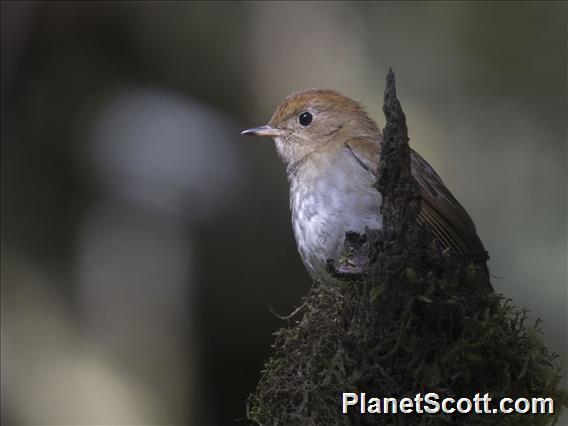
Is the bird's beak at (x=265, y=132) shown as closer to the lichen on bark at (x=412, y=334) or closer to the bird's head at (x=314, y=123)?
the bird's head at (x=314, y=123)

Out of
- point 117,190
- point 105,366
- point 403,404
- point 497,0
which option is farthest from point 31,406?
point 497,0

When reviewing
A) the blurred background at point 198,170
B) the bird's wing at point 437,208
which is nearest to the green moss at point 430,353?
the bird's wing at point 437,208

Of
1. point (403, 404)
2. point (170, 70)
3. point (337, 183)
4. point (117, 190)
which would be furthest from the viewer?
point (170, 70)

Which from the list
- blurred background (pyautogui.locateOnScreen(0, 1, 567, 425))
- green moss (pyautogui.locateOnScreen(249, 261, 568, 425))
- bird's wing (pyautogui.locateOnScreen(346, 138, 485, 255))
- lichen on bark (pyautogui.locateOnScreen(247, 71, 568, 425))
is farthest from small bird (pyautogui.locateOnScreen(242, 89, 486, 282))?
blurred background (pyautogui.locateOnScreen(0, 1, 567, 425))

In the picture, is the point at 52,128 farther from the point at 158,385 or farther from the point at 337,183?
the point at 337,183

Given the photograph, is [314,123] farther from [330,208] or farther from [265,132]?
[330,208]

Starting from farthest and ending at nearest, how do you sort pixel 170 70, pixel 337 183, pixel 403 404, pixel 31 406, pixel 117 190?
1. pixel 170 70
2. pixel 117 190
3. pixel 31 406
4. pixel 337 183
5. pixel 403 404

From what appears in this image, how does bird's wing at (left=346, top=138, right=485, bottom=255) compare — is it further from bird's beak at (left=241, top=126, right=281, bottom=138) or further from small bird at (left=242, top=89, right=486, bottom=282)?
bird's beak at (left=241, top=126, right=281, bottom=138)
